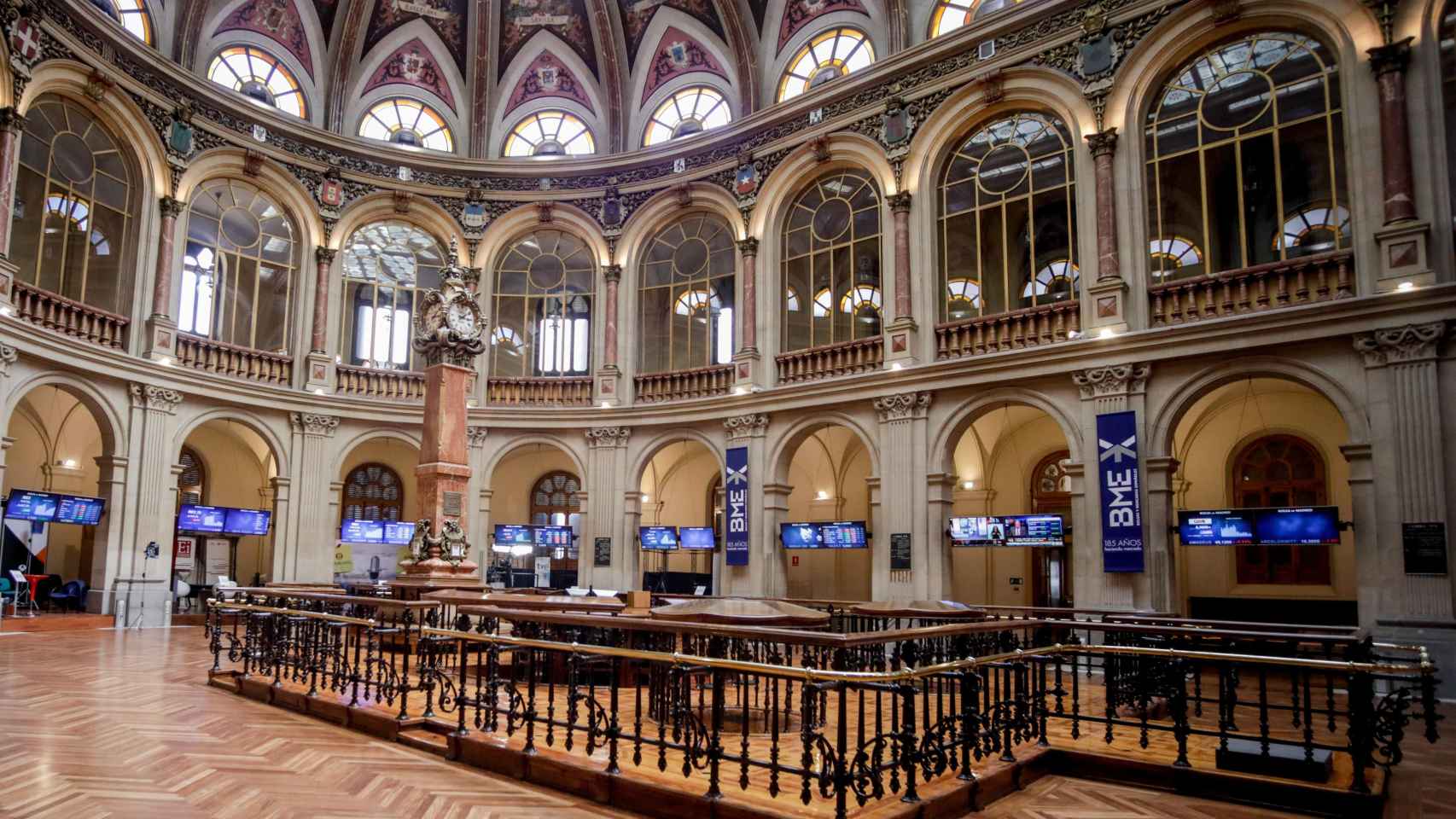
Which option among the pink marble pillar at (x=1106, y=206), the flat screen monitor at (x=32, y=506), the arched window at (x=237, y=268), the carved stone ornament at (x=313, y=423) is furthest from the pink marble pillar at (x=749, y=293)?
the flat screen monitor at (x=32, y=506)

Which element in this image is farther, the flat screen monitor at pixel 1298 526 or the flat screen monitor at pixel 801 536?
the flat screen monitor at pixel 801 536

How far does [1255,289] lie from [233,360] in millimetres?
18452

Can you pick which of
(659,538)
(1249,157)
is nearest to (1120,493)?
(1249,157)

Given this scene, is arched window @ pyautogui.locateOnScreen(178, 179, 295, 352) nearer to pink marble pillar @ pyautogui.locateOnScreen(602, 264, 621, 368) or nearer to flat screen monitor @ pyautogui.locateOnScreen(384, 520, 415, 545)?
flat screen monitor @ pyautogui.locateOnScreen(384, 520, 415, 545)

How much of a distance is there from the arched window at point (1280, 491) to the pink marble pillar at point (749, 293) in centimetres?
919

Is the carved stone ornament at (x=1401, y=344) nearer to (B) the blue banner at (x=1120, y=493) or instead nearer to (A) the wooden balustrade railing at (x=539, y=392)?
(B) the blue banner at (x=1120, y=493)

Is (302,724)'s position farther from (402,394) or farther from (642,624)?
(402,394)

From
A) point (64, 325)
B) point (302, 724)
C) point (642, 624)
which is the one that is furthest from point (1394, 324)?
point (64, 325)

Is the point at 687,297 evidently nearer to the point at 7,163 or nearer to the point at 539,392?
the point at 539,392

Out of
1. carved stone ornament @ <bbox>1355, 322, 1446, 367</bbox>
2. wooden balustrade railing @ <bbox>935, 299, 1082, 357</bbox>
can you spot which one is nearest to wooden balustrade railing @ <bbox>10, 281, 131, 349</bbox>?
wooden balustrade railing @ <bbox>935, 299, 1082, 357</bbox>

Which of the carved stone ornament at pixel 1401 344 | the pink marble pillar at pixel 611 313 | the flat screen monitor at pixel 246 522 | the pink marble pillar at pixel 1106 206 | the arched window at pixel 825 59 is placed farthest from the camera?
the pink marble pillar at pixel 611 313

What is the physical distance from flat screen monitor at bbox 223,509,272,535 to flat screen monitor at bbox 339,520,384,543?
1.58 m

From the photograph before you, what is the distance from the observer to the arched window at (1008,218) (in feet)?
52.2

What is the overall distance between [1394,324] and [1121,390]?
3468 millimetres
